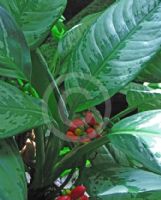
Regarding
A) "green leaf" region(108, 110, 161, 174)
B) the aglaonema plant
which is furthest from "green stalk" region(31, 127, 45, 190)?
"green leaf" region(108, 110, 161, 174)

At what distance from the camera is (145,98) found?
620 mm

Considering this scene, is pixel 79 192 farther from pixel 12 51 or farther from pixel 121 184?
pixel 12 51

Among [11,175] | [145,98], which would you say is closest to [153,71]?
[145,98]

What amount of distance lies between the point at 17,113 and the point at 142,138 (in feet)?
0.46

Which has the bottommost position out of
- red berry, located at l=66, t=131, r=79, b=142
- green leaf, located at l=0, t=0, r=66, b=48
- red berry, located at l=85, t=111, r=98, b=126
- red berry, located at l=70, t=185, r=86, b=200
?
red berry, located at l=70, t=185, r=86, b=200

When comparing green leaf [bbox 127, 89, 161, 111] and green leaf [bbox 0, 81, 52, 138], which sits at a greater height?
green leaf [bbox 0, 81, 52, 138]

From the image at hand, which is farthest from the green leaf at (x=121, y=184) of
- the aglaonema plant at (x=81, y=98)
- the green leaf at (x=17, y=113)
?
the green leaf at (x=17, y=113)

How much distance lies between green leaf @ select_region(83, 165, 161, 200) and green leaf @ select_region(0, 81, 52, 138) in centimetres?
11

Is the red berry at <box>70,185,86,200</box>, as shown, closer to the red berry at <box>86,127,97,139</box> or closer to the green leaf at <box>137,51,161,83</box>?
the red berry at <box>86,127,97,139</box>

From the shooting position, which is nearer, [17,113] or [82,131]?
[17,113]

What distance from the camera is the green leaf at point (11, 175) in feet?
1.49

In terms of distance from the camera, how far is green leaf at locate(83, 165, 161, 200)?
484 millimetres

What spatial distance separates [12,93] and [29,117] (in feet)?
0.12

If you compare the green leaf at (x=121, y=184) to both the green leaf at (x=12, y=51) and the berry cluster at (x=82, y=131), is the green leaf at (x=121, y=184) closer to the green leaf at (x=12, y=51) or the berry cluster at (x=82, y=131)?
the berry cluster at (x=82, y=131)
